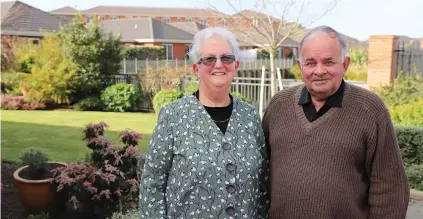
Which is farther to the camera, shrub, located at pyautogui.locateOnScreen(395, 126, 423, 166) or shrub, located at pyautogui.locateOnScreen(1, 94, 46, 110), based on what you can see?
shrub, located at pyautogui.locateOnScreen(1, 94, 46, 110)

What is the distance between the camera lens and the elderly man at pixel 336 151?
1.85 metres

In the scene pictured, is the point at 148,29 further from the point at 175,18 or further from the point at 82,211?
the point at 175,18

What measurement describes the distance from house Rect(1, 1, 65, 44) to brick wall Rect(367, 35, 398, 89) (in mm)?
20921

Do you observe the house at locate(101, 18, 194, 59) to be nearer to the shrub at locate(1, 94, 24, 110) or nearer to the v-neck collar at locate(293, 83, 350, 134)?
the shrub at locate(1, 94, 24, 110)

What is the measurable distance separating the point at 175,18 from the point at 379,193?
77.3 m

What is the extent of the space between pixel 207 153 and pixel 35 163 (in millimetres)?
3823

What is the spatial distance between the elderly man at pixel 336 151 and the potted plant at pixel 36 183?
3.62 m

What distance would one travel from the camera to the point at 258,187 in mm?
2072

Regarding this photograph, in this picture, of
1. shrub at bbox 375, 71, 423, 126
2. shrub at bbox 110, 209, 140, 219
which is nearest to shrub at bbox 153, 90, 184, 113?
shrub at bbox 375, 71, 423, 126

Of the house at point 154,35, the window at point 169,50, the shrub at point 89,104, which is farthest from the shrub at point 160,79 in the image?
the window at point 169,50

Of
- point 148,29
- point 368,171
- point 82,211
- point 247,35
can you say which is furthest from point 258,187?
point 148,29

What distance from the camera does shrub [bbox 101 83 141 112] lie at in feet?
54.1

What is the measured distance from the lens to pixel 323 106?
Result: 1.96 m

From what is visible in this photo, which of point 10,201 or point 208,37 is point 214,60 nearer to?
point 208,37
